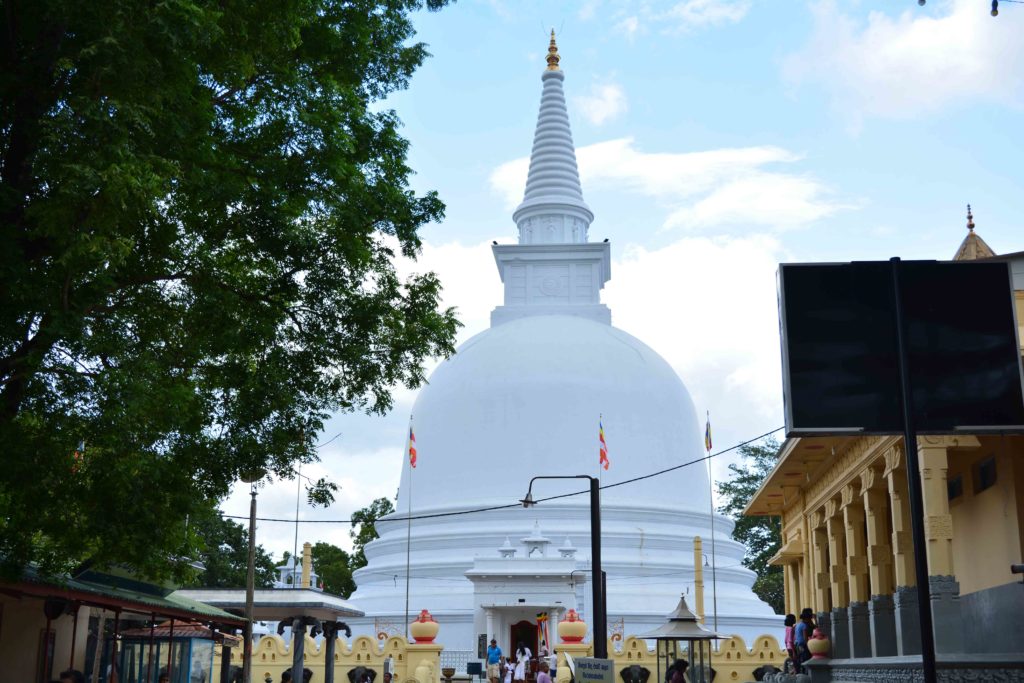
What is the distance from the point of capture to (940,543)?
13.5 metres

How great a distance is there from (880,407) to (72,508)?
27.0 feet

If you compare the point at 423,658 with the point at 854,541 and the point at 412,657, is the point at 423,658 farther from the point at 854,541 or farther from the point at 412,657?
→ the point at 854,541

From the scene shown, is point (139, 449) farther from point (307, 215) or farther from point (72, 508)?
point (307, 215)

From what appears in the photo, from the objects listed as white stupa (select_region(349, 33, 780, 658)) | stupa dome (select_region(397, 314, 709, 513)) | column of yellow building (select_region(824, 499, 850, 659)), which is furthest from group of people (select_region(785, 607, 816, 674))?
stupa dome (select_region(397, 314, 709, 513))

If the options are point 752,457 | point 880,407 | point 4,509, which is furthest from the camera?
point 752,457

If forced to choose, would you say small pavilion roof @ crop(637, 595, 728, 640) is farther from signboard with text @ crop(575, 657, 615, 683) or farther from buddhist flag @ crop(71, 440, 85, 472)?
buddhist flag @ crop(71, 440, 85, 472)

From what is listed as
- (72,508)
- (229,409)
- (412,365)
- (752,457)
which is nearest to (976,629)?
(412,365)

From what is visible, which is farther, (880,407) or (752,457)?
(752,457)

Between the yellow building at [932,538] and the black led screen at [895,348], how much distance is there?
4.92 metres

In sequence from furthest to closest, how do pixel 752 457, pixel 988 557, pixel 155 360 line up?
A: 1. pixel 752 457
2. pixel 988 557
3. pixel 155 360

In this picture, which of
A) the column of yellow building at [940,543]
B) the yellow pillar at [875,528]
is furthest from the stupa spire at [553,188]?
the column of yellow building at [940,543]

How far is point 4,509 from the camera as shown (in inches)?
441

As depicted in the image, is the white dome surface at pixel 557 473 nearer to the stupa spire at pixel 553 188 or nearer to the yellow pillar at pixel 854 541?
the stupa spire at pixel 553 188

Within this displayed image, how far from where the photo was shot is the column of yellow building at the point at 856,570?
57.5 ft
